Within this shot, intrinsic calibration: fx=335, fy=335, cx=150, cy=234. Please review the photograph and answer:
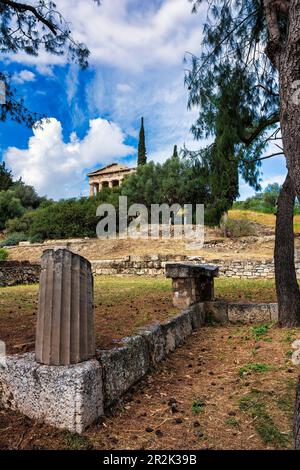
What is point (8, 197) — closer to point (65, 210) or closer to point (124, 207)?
point (65, 210)

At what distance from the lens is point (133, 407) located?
2.71 meters

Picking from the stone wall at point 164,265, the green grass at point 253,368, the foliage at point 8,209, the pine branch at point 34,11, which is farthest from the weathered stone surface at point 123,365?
the foliage at point 8,209

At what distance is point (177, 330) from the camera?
451cm

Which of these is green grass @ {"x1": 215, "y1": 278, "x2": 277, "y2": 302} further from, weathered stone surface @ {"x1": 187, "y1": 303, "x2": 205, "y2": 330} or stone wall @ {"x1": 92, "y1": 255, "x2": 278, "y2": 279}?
stone wall @ {"x1": 92, "y1": 255, "x2": 278, "y2": 279}

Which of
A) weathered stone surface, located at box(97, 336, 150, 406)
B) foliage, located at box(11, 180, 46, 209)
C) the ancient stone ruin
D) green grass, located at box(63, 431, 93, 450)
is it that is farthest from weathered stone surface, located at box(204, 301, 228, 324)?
foliage, located at box(11, 180, 46, 209)

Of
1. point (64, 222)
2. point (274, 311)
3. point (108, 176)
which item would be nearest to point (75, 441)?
point (274, 311)

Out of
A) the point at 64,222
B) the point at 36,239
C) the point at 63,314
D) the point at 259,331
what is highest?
the point at 64,222

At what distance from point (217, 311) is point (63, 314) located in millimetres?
4234

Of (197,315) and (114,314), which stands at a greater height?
(114,314)

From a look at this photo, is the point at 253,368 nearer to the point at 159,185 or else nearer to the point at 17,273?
the point at 17,273

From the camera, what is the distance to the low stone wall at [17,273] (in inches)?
477

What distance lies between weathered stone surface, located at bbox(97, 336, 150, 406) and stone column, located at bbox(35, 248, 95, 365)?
218 mm

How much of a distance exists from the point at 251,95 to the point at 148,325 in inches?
180

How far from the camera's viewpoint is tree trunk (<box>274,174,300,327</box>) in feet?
16.9
